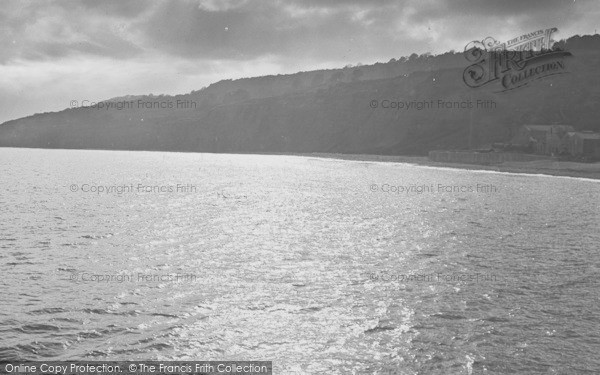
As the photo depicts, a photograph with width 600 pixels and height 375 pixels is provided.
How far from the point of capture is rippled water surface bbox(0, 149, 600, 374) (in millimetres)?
13852

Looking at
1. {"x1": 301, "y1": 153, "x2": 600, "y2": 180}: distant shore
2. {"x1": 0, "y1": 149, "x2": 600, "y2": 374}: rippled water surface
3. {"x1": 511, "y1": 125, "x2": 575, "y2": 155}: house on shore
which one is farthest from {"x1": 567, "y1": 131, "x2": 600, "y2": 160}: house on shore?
{"x1": 0, "y1": 149, "x2": 600, "y2": 374}: rippled water surface

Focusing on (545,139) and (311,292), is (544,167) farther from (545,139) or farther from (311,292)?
(311,292)

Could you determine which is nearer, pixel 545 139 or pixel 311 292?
pixel 311 292

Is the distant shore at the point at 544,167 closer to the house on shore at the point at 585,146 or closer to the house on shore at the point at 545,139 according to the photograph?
the house on shore at the point at 585,146

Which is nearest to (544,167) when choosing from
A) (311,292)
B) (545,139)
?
(545,139)

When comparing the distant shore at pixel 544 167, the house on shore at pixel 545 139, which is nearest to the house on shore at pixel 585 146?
the house on shore at pixel 545 139

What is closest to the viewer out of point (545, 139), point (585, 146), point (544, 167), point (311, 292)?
point (311, 292)

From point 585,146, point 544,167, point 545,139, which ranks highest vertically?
point 545,139

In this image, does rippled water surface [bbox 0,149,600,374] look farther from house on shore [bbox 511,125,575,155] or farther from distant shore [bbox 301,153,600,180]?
house on shore [bbox 511,125,575,155]

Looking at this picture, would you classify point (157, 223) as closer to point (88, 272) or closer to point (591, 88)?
point (88, 272)

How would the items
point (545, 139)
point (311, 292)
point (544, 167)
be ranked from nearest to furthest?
1. point (311, 292)
2. point (544, 167)
3. point (545, 139)

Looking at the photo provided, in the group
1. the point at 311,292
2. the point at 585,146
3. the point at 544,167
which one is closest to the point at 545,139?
the point at 585,146

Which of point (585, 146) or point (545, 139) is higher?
point (545, 139)

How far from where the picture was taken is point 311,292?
19828 millimetres
